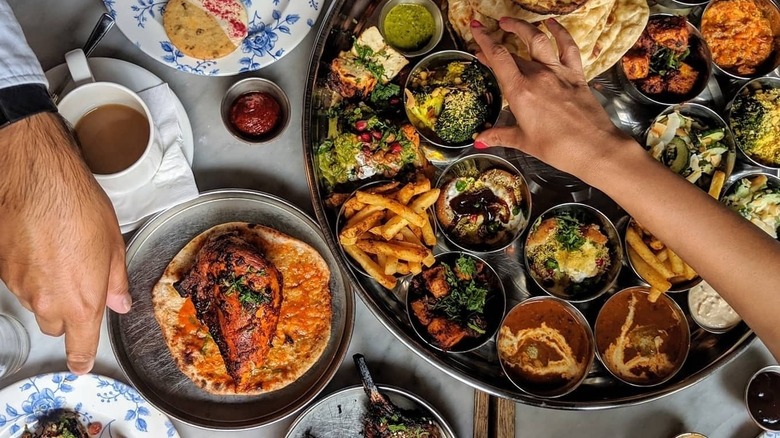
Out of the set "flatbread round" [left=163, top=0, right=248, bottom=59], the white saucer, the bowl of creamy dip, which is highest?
"flatbread round" [left=163, top=0, right=248, bottom=59]

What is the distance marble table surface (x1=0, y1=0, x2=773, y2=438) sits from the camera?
3.25 metres

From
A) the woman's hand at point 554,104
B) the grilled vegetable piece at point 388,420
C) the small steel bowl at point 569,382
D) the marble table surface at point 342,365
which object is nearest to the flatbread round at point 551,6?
the woman's hand at point 554,104

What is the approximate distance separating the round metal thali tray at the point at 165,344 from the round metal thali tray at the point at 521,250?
0.23 metres

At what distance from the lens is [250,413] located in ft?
10.4

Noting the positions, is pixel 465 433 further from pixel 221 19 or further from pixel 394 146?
pixel 221 19

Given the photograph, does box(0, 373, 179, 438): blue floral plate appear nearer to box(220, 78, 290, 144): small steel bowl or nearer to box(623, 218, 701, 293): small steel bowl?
box(220, 78, 290, 144): small steel bowl

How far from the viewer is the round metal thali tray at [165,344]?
122 inches

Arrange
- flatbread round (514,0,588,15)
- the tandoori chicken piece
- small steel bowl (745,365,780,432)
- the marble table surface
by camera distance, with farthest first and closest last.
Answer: small steel bowl (745,365,780,432) → the marble table surface → the tandoori chicken piece → flatbread round (514,0,588,15)

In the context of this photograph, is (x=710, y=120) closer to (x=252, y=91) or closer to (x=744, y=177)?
(x=744, y=177)

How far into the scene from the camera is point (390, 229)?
9.28 feet

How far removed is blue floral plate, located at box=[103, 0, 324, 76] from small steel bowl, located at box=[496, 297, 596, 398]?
6.00 ft

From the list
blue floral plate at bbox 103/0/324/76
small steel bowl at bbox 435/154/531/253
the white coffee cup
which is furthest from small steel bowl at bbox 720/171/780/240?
the white coffee cup

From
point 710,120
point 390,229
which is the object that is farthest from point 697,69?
point 390,229

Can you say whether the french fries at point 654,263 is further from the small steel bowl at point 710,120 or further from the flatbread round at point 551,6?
the flatbread round at point 551,6
